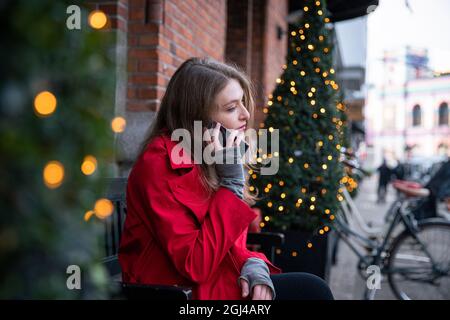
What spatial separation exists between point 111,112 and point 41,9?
0.59 feet

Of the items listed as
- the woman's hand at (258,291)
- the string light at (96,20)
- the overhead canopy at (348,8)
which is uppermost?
the overhead canopy at (348,8)

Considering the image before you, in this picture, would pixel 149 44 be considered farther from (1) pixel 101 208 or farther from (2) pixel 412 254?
(2) pixel 412 254

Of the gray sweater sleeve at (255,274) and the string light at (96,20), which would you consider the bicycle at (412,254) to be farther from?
the string light at (96,20)

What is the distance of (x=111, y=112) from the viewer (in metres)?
0.64

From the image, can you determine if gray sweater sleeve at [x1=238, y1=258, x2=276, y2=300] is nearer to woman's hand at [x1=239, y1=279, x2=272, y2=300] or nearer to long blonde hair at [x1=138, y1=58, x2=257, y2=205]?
woman's hand at [x1=239, y1=279, x2=272, y2=300]

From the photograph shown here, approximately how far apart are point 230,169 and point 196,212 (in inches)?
7.9

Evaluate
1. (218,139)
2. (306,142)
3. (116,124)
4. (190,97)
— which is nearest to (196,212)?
(218,139)

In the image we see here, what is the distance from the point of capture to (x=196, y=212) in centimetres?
148

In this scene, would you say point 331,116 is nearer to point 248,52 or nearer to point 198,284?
point 198,284

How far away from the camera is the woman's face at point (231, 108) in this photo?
1772mm

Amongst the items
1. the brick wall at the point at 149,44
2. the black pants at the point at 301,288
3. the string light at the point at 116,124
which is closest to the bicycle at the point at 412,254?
the brick wall at the point at 149,44

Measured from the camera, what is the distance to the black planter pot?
3.34 meters

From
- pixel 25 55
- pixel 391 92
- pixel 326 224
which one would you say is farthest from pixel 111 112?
pixel 391 92

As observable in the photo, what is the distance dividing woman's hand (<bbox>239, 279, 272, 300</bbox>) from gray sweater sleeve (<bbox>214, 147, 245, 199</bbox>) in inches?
12.4
